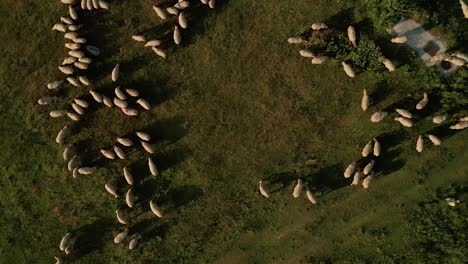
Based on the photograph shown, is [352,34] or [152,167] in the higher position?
[352,34]

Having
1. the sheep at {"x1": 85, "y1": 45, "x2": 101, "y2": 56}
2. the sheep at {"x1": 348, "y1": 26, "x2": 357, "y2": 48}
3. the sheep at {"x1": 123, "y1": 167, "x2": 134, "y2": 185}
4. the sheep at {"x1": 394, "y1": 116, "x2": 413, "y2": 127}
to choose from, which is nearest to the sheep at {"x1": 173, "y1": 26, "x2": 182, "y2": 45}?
the sheep at {"x1": 85, "y1": 45, "x2": 101, "y2": 56}

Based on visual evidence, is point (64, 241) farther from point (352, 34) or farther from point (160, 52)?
point (352, 34)

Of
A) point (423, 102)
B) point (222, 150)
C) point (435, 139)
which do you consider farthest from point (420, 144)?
point (222, 150)

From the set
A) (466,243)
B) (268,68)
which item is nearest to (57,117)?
(268,68)

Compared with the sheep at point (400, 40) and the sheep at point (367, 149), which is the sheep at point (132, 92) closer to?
the sheep at point (367, 149)

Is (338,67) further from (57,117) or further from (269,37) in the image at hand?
(57,117)

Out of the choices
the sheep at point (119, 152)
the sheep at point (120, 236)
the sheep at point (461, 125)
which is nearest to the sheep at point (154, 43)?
Answer: the sheep at point (119, 152)

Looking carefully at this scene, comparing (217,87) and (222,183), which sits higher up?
(217,87)
